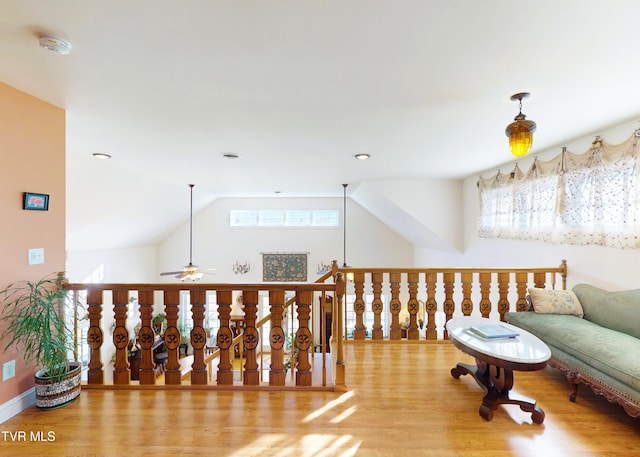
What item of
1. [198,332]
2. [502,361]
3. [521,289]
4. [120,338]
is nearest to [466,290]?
[521,289]

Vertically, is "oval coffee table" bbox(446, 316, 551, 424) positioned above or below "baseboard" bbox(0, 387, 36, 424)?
above

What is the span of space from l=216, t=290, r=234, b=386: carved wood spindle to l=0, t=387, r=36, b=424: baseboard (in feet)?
4.23

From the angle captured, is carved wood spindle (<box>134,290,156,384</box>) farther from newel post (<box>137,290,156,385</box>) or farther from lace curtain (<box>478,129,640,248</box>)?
lace curtain (<box>478,129,640,248</box>)

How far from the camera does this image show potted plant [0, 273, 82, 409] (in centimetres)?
198

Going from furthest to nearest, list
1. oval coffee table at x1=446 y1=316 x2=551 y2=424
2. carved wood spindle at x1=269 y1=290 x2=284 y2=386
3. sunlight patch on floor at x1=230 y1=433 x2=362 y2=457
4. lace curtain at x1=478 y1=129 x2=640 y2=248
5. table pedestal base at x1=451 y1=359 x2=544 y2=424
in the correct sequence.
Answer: lace curtain at x1=478 y1=129 x2=640 y2=248
carved wood spindle at x1=269 y1=290 x2=284 y2=386
table pedestal base at x1=451 y1=359 x2=544 y2=424
oval coffee table at x1=446 y1=316 x2=551 y2=424
sunlight patch on floor at x1=230 y1=433 x2=362 y2=457

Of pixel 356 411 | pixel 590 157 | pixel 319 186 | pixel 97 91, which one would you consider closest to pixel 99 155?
pixel 97 91

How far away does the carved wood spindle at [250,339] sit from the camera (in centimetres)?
234

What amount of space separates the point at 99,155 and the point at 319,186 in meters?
3.55

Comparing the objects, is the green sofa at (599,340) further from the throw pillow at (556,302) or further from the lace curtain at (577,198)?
the lace curtain at (577,198)

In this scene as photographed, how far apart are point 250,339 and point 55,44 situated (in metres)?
2.15

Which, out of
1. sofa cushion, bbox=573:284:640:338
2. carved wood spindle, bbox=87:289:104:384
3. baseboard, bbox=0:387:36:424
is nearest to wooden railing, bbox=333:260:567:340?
sofa cushion, bbox=573:284:640:338

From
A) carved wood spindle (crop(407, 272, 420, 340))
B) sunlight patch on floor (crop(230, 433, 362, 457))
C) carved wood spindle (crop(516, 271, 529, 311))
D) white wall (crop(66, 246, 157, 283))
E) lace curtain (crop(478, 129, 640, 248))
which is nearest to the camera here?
sunlight patch on floor (crop(230, 433, 362, 457))

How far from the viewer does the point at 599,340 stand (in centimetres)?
217

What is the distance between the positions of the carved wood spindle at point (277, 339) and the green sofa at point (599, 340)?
2.19 m
